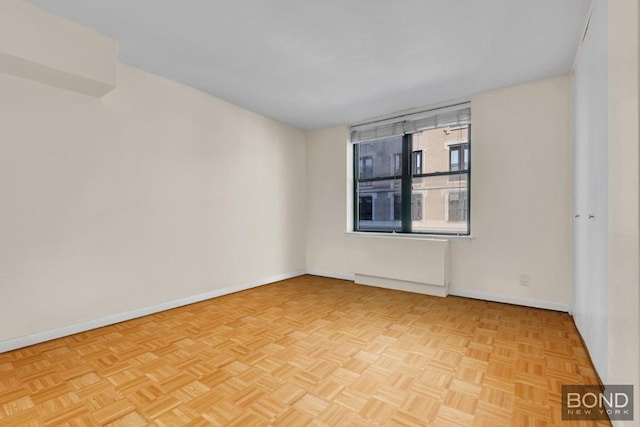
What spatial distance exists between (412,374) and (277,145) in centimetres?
399

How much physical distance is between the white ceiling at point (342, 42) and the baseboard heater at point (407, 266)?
2058mm

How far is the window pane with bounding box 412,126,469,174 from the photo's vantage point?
414cm

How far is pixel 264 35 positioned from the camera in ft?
8.50

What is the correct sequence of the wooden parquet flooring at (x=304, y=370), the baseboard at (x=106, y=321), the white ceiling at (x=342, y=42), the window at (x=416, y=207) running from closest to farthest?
the wooden parquet flooring at (x=304, y=370), the white ceiling at (x=342, y=42), the baseboard at (x=106, y=321), the window at (x=416, y=207)

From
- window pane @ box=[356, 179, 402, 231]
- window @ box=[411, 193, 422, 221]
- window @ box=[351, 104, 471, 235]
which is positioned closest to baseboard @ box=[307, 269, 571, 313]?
window @ box=[351, 104, 471, 235]

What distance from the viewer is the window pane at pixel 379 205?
4782 mm

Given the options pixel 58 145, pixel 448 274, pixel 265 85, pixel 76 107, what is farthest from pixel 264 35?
pixel 448 274

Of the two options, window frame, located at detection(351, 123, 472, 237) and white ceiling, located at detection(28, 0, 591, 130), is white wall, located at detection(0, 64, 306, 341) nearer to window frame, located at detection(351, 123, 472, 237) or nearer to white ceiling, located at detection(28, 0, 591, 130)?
white ceiling, located at detection(28, 0, 591, 130)

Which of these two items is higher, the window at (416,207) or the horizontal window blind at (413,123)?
the horizontal window blind at (413,123)

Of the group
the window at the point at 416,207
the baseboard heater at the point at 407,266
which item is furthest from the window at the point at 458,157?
the baseboard heater at the point at 407,266

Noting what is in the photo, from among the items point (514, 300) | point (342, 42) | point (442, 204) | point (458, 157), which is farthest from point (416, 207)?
point (342, 42)

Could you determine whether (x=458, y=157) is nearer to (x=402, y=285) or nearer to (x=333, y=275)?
(x=402, y=285)

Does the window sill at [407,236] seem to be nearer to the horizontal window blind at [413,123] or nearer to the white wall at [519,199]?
the white wall at [519,199]

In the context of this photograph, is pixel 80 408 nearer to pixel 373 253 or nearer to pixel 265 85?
pixel 265 85
